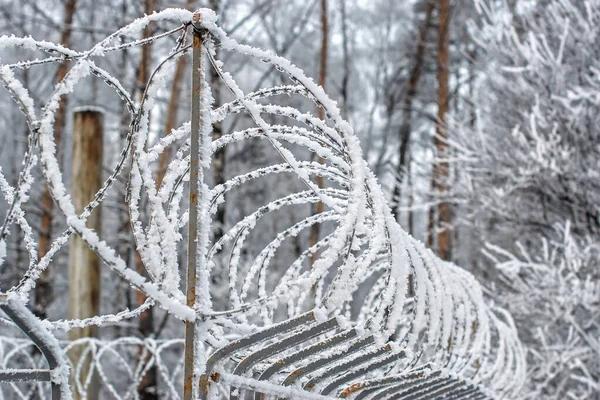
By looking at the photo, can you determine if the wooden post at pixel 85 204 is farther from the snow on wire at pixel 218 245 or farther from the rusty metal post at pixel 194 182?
the rusty metal post at pixel 194 182

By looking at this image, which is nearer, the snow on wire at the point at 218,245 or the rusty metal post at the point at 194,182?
the snow on wire at the point at 218,245

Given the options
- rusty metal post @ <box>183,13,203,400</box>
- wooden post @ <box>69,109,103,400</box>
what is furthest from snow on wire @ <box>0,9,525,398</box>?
wooden post @ <box>69,109,103,400</box>

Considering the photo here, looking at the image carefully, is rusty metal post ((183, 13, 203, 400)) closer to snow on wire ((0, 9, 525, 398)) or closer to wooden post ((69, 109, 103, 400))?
snow on wire ((0, 9, 525, 398))

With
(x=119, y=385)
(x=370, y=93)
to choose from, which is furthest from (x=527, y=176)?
(x=370, y=93)

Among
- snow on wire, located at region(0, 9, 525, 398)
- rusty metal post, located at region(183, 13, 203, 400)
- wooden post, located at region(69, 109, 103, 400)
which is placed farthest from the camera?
wooden post, located at region(69, 109, 103, 400)

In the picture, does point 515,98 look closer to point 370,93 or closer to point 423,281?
point 423,281

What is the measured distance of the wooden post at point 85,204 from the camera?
3.41m

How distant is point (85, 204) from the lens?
343 centimetres

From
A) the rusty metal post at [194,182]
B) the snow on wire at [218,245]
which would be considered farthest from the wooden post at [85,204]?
the rusty metal post at [194,182]

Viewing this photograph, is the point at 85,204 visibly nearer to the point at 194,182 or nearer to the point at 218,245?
the point at 218,245

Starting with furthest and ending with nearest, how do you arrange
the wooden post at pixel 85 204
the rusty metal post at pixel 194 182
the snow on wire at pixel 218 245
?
the wooden post at pixel 85 204
the rusty metal post at pixel 194 182
the snow on wire at pixel 218 245

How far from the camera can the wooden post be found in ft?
11.2

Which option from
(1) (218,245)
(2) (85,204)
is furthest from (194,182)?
(2) (85,204)

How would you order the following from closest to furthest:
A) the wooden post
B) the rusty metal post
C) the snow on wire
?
the snow on wire
the rusty metal post
the wooden post
